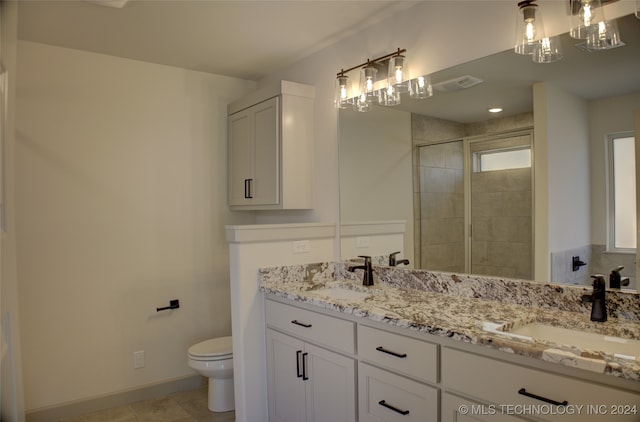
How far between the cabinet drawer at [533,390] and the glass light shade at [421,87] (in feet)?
4.68

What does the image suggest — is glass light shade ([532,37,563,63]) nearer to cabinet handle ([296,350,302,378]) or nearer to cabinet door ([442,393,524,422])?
cabinet door ([442,393,524,422])

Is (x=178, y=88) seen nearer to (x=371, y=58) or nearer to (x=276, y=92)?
(x=276, y=92)

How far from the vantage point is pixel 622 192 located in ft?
5.65

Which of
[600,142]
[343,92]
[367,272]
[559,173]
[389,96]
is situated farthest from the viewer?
[343,92]

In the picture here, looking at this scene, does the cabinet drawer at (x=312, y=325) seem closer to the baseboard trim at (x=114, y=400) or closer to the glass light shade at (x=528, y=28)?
the baseboard trim at (x=114, y=400)

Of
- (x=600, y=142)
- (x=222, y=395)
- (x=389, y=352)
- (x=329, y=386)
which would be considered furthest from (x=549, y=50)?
(x=222, y=395)

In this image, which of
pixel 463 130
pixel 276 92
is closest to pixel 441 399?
pixel 463 130

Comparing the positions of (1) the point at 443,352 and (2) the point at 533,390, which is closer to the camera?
(2) the point at 533,390

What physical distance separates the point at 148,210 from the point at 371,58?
1.96 m

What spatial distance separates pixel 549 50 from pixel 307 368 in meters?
1.90

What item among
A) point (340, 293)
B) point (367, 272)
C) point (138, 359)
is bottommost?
point (138, 359)

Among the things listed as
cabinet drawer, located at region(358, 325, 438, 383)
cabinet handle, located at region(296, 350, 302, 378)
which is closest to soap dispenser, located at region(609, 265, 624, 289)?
cabinet drawer, located at region(358, 325, 438, 383)

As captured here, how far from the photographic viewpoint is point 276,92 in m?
3.03

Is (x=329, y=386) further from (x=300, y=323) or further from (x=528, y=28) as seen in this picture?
(x=528, y=28)
